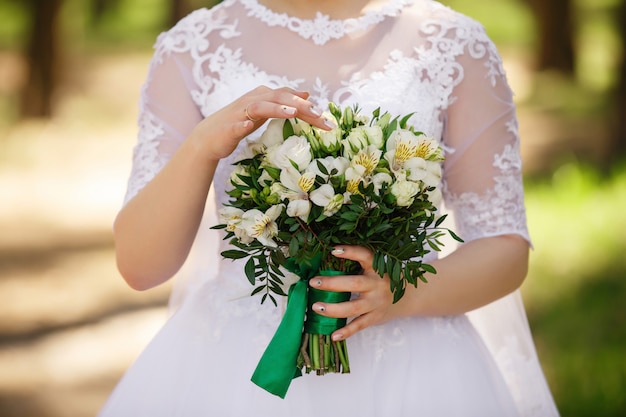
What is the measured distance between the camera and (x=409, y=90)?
2.65m

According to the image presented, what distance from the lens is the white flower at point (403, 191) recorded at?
2.08 m

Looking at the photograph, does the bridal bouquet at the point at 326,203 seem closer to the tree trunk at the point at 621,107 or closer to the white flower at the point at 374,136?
the white flower at the point at 374,136

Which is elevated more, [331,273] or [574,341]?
[331,273]

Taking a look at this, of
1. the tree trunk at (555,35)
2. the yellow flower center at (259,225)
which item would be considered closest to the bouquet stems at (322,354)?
the yellow flower center at (259,225)

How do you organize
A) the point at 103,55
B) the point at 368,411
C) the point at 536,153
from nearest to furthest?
the point at 368,411, the point at 536,153, the point at 103,55

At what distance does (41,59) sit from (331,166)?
13319 millimetres

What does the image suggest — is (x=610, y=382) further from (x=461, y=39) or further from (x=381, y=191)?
(x=381, y=191)

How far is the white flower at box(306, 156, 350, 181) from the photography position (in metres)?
2.10

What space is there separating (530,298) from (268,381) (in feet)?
15.6

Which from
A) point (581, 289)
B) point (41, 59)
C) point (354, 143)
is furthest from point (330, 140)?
point (41, 59)

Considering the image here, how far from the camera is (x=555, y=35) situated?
→ 50.2ft

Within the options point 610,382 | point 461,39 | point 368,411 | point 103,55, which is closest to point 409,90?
point 461,39

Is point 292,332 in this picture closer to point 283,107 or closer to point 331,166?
Result: point 331,166

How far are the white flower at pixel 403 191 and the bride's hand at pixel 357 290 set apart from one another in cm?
18
